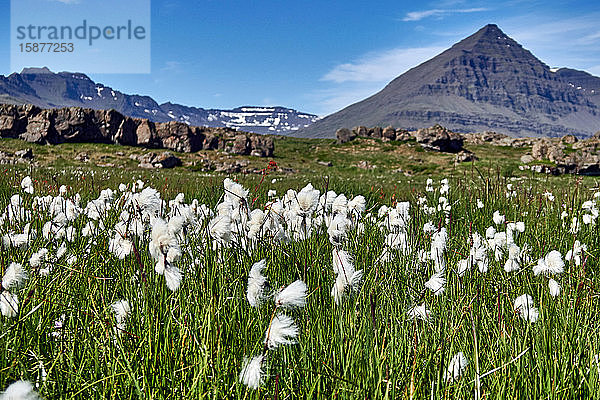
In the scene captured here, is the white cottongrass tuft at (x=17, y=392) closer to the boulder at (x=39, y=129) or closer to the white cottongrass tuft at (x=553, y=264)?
the white cottongrass tuft at (x=553, y=264)

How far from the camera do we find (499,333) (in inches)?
99.4

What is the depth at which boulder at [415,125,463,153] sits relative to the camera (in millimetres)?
59375

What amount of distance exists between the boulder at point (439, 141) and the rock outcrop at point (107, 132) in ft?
65.2

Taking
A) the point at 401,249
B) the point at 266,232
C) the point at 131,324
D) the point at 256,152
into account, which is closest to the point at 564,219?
the point at 401,249

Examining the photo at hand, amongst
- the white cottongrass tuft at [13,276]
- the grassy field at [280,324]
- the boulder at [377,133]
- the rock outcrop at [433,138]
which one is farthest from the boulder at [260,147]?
the white cottongrass tuft at [13,276]

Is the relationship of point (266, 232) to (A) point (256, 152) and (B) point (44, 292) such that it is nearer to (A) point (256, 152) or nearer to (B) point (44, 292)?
(B) point (44, 292)

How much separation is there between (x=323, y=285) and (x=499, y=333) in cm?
116

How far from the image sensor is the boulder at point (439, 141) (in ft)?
195

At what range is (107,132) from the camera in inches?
2281

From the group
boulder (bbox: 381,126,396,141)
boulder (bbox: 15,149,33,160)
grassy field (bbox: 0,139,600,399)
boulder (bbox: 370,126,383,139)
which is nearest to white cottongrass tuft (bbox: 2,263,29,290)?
grassy field (bbox: 0,139,600,399)

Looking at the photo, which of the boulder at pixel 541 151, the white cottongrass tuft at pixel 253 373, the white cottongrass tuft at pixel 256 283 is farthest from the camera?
the boulder at pixel 541 151

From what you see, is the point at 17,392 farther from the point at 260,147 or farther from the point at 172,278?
the point at 260,147

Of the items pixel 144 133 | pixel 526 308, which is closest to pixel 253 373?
pixel 526 308

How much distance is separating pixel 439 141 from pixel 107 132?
41.5m
